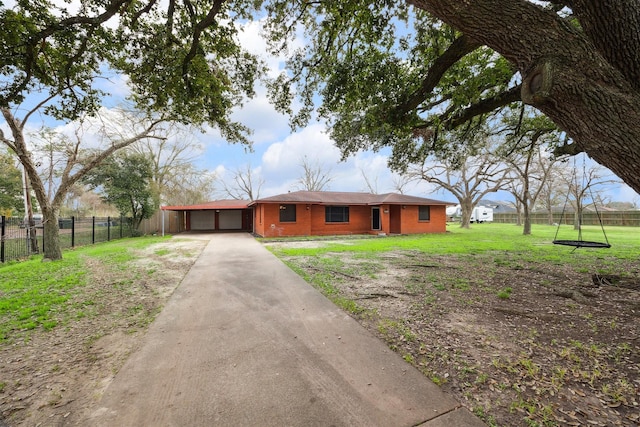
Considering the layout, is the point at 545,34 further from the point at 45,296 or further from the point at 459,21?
the point at 45,296

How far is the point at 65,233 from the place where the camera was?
12906mm

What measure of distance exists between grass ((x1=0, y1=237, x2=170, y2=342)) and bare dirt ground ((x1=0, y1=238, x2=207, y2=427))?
162 millimetres

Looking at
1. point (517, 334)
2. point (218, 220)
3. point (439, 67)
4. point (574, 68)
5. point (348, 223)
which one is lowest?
point (517, 334)

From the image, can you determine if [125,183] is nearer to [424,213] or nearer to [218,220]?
[218,220]

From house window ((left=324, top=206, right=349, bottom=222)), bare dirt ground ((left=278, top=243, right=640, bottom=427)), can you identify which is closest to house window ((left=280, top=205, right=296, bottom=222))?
house window ((left=324, top=206, right=349, bottom=222))

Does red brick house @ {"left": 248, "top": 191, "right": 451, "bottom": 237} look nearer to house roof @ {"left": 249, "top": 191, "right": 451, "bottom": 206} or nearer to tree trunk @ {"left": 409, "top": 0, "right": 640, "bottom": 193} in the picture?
house roof @ {"left": 249, "top": 191, "right": 451, "bottom": 206}

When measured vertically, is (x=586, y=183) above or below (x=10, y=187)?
below

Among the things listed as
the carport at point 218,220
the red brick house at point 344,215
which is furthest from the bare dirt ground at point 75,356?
the carport at point 218,220

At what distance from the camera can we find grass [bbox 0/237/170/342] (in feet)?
11.9

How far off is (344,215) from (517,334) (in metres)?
15.5

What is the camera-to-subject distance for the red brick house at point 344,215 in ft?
54.0

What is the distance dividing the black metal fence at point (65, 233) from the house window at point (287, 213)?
32.6 ft

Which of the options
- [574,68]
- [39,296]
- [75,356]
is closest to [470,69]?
[574,68]

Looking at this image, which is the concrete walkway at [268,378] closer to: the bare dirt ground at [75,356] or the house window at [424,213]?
the bare dirt ground at [75,356]
